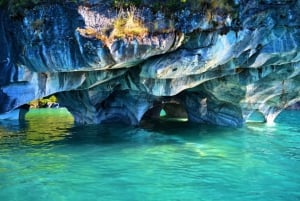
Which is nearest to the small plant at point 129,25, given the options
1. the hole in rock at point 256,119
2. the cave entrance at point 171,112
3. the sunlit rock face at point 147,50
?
the sunlit rock face at point 147,50

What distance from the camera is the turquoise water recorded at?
33.2 ft

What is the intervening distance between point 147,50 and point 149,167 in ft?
17.9

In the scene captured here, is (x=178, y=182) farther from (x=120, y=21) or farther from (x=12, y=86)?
(x=12, y=86)

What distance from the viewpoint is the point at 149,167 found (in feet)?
42.3

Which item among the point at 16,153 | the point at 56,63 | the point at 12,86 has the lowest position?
the point at 16,153

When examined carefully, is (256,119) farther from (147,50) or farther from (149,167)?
(149,167)

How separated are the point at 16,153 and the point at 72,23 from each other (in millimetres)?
5845

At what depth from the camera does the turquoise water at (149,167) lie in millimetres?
10109

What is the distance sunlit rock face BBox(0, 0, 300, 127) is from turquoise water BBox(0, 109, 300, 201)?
3.11m

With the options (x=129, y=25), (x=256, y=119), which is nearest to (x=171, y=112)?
(x=256, y=119)

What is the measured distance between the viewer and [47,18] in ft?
50.4

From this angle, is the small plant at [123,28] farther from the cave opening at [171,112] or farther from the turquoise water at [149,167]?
the cave opening at [171,112]

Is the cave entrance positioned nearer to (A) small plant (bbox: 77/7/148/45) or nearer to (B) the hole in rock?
(B) the hole in rock

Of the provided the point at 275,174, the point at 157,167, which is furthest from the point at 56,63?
the point at 275,174
